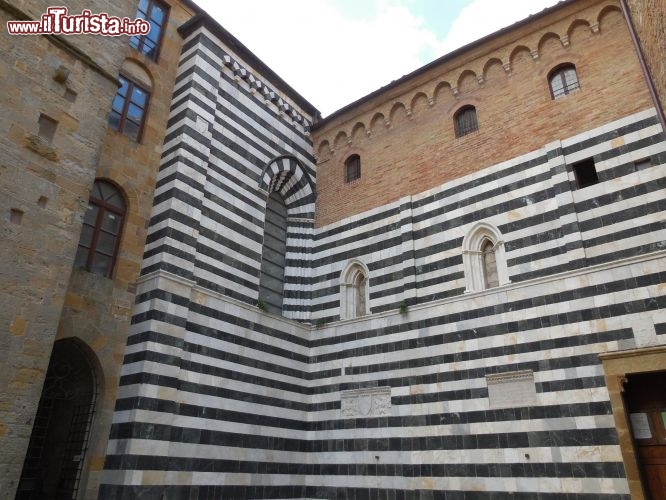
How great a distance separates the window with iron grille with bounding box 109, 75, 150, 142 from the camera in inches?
430

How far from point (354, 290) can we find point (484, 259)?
3.26m

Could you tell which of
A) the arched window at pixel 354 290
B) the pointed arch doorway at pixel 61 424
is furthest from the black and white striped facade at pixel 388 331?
the pointed arch doorway at pixel 61 424

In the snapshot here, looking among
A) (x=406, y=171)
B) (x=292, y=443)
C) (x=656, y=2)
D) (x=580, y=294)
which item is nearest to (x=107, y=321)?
(x=292, y=443)

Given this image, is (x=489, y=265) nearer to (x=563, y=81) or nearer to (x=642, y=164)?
(x=642, y=164)

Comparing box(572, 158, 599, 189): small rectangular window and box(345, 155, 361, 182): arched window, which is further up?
box(345, 155, 361, 182): arched window

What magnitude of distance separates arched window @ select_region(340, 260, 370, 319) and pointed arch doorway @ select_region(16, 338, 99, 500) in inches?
221

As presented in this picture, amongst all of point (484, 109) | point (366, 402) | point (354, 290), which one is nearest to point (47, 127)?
point (354, 290)

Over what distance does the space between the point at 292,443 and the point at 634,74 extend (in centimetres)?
995

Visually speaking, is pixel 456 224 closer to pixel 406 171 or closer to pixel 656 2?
pixel 406 171

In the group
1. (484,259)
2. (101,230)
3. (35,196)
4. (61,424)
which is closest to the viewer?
(35,196)

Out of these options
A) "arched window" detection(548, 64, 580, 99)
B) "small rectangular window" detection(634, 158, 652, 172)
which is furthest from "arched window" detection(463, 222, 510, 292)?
"arched window" detection(548, 64, 580, 99)

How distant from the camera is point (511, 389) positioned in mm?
9633

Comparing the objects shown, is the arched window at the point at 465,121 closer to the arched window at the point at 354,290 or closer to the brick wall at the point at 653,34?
the brick wall at the point at 653,34

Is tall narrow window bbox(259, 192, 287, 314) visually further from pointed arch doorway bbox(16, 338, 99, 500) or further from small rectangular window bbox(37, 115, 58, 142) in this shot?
small rectangular window bbox(37, 115, 58, 142)
